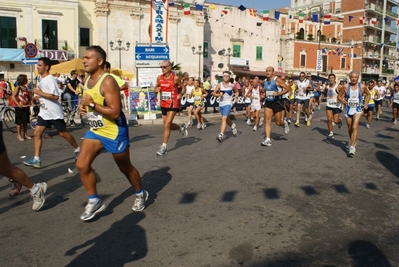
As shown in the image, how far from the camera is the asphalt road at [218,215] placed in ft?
11.4

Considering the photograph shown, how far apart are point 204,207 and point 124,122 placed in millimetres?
1418

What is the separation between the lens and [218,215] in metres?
4.48

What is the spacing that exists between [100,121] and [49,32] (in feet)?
112

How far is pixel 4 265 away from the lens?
10.7 feet

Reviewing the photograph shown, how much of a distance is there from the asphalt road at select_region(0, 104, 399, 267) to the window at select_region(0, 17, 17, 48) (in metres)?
29.9

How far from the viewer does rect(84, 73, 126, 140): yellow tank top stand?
4.27 m

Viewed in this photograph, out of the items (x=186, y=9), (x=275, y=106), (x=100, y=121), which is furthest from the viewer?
(x=186, y=9)

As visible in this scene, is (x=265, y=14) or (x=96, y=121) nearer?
(x=96, y=121)

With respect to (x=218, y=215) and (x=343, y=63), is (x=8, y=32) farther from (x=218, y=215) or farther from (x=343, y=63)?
(x=343, y=63)

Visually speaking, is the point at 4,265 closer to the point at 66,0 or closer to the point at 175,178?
the point at 175,178

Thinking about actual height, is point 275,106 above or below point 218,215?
above

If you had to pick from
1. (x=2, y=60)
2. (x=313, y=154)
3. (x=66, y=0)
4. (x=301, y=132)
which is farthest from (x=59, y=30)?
(x=313, y=154)

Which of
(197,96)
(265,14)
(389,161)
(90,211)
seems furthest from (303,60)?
(90,211)

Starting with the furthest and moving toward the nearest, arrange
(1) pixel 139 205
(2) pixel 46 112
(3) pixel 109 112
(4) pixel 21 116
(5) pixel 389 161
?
(4) pixel 21 116 < (5) pixel 389 161 < (2) pixel 46 112 < (1) pixel 139 205 < (3) pixel 109 112
